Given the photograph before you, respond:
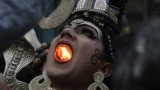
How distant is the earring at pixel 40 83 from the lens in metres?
1.32

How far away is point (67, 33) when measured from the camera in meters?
1.28

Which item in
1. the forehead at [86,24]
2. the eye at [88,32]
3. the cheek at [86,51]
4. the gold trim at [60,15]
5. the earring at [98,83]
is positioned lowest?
the earring at [98,83]

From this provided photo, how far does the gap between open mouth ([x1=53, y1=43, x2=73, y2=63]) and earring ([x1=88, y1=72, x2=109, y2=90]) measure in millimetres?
109

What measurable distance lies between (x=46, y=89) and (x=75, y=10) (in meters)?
0.30

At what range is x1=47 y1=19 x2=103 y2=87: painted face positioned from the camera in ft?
3.99

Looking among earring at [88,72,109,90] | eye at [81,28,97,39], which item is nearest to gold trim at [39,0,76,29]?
eye at [81,28,97,39]

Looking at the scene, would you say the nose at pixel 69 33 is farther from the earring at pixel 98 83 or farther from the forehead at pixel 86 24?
the earring at pixel 98 83

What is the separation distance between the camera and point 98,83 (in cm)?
126

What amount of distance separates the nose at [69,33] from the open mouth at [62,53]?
31 millimetres

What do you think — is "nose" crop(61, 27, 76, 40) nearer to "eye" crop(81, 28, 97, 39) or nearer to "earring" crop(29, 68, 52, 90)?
"eye" crop(81, 28, 97, 39)

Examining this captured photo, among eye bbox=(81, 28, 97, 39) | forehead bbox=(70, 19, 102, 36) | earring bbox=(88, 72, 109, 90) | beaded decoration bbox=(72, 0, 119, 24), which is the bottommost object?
earring bbox=(88, 72, 109, 90)

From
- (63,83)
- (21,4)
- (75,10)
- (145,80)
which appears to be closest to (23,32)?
(21,4)

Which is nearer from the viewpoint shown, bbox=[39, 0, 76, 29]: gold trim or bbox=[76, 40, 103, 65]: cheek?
bbox=[76, 40, 103, 65]: cheek

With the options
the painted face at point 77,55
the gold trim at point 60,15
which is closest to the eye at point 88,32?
the painted face at point 77,55
